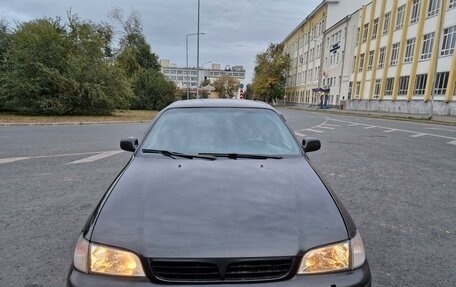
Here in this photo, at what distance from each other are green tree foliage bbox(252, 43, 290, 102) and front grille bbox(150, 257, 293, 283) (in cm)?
7911

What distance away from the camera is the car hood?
183cm

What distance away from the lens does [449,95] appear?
29.3 meters

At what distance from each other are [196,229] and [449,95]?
1340 inches

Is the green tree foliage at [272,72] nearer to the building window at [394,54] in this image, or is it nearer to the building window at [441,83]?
the building window at [394,54]

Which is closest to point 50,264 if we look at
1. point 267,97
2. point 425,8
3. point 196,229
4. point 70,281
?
point 70,281

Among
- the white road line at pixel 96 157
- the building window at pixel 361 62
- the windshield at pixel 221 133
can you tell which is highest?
the building window at pixel 361 62

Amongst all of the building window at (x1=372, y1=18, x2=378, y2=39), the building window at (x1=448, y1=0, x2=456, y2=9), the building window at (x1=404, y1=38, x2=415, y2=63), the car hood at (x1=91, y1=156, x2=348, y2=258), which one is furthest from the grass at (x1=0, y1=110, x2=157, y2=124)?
the building window at (x1=372, y1=18, x2=378, y2=39)

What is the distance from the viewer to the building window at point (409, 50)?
35588mm

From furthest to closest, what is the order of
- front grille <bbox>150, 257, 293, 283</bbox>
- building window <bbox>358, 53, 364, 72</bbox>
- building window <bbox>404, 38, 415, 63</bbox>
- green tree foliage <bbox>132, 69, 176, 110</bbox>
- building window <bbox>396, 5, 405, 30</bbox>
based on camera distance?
building window <bbox>358, 53, 364, 72</bbox>
green tree foliage <bbox>132, 69, 176, 110</bbox>
building window <bbox>396, 5, 405, 30</bbox>
building window <bbox>404, 38, 415, 63</bbox>
front grille <bbox>150, 257, 293, 283</bbox>

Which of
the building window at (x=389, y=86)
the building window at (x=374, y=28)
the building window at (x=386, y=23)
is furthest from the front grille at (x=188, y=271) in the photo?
the building window at (x=374, y=28)

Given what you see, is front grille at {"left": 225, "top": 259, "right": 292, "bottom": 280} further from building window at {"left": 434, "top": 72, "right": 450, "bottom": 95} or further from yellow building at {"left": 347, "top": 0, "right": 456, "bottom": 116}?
building window at {"left": 434, "top": 72, "right": 450, "bottom": 95}

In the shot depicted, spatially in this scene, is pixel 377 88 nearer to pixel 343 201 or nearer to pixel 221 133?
pixel 343 201

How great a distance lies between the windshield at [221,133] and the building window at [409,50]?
3831 cm

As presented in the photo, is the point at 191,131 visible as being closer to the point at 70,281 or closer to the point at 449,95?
the point at 70,281
